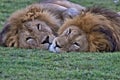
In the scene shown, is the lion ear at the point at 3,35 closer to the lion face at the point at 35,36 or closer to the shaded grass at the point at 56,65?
the lion face at the point at 35,36

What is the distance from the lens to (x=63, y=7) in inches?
344

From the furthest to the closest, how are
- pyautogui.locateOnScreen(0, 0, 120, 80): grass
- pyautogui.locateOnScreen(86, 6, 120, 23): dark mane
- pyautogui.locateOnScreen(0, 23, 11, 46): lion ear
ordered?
pyautogui.locateOnScreen(0, 23, 11, 46): lion ear, pyautogui.locateOnScreen(86, 6, 120, 23): dark mane, pyautogui.locateOnScreen(0, 0, 120, 80): grass

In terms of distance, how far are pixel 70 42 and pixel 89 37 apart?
247mm

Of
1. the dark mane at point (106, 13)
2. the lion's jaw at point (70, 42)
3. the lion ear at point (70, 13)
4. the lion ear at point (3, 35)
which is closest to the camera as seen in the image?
the lion's jaw at point (70, 42)

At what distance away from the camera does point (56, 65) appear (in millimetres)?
6023

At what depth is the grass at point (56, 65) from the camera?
217 inches

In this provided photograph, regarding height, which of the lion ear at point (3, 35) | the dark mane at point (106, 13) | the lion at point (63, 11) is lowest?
the lion ear at point (3, 35)

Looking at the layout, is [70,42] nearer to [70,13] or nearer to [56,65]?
[56,65]

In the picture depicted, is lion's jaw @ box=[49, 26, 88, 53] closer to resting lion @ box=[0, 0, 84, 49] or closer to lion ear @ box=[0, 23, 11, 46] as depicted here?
resting lion @ box=[0, 0, 84, 49]

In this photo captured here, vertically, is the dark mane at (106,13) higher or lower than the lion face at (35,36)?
higher

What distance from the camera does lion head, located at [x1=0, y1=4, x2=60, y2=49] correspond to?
724 centimetres

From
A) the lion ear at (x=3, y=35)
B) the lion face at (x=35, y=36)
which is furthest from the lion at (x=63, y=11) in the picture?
the lion ear at (x=3, y=35)

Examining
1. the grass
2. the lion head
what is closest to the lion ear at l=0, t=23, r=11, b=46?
the lion head

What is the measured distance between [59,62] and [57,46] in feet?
2.43
